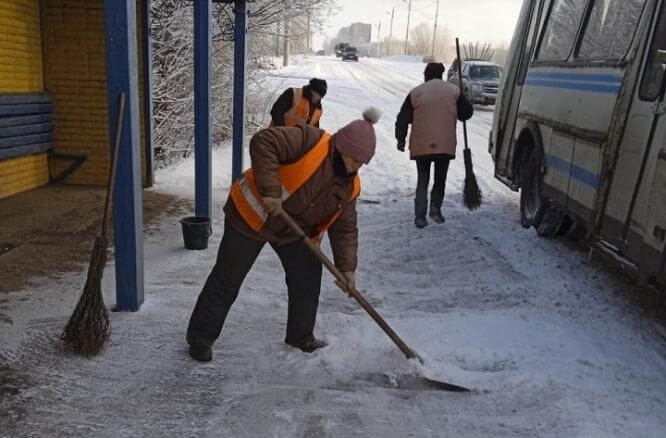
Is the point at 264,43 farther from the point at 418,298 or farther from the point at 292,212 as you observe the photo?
the point at 292,212

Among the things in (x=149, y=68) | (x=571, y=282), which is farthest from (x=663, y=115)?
(x=149, y=68)

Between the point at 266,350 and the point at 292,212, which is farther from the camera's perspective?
the point at 266,350

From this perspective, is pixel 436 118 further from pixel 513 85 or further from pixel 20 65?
pixel 20 65

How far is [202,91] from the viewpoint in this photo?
545 cm

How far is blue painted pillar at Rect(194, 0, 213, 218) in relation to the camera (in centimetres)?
533

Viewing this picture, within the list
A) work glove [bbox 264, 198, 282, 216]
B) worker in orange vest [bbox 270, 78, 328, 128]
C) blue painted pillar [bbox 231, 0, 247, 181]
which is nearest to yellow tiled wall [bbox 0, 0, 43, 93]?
blue painted pillar [bbox 231, 0, 247, 181]

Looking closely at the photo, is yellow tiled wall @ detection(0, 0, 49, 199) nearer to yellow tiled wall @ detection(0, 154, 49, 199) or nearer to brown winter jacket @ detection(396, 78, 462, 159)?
yellow tiled wall @ detection(0, 154, 49, 199)

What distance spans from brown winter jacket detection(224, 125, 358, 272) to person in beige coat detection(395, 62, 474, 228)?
3.03 meters

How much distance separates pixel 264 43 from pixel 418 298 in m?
10.2

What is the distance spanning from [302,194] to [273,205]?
0.73 ft

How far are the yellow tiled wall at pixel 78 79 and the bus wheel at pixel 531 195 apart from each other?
4645 millimetres

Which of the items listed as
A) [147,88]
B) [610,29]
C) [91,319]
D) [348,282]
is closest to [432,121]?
[610,29]

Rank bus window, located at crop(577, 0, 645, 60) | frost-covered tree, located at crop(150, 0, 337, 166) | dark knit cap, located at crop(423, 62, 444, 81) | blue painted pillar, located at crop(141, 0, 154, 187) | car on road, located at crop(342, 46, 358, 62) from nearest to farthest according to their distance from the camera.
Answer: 1. bus window, located at crop(577, 0, 645, 60)
2. dark knit cap, located at crop(423, 62, 444, 81)
3. blue painted pillar, located at crop(141, 0, 154, 187)
4. frost-covered tree, located at crop(150, 0, 337, 166)
5. car on road, located at crop(342, 46, 358, 62)

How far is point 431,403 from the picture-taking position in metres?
3.16
